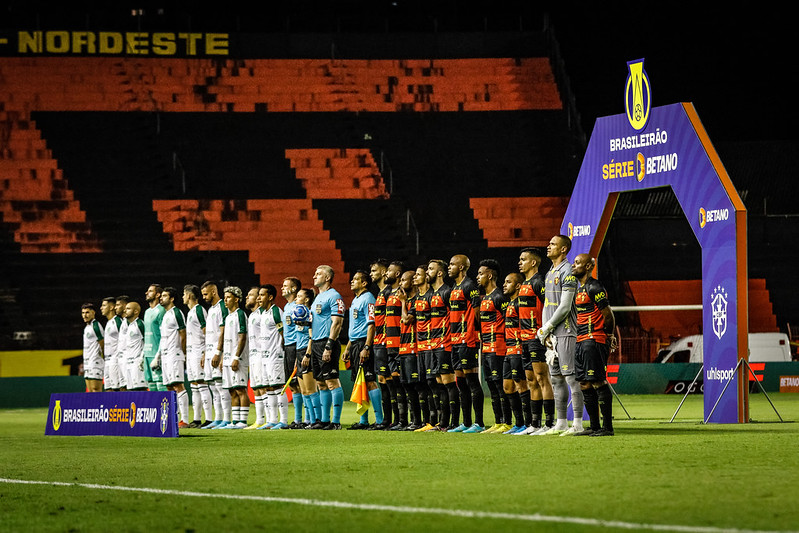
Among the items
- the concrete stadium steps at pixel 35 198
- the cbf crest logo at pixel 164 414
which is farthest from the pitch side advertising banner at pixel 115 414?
the concrete stadium steps at pixel 35 198

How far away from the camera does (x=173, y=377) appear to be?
20.0m

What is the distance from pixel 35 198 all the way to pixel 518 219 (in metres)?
14.1

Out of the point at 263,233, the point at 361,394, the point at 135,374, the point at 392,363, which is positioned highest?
the point at 263,233

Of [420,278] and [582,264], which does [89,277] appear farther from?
[582,264]

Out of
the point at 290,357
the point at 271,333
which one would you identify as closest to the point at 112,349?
the point at 271,333

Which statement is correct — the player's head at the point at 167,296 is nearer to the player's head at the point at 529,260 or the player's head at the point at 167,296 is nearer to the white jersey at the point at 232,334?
the white jersey at the point at 232,334

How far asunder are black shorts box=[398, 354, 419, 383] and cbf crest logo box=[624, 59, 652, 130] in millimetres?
4813

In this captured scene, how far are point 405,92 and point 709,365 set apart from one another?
23865mm

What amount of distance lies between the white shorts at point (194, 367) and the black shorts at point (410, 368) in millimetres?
4592

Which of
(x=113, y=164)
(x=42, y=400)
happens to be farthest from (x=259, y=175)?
(x=42, y=400)

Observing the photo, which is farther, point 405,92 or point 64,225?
point 405,92

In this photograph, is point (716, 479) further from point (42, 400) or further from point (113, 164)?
point (113, 164)

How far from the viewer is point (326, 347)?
17.7 m

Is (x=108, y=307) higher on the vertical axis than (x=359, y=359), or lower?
higher
